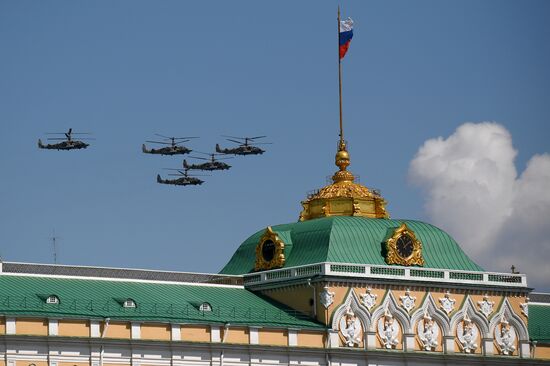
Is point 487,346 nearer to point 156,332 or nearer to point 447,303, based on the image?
point 447,303

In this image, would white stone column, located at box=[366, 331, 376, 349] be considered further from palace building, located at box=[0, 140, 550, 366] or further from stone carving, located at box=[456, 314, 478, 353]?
stone carving, located at box=[456, 314, 478, 353]

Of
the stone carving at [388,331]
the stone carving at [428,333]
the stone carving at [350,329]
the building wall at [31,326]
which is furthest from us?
the stone carving at [428,333]

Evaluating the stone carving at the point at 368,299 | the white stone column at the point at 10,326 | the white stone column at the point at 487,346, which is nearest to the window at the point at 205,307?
the stone carving at the point at 368,299

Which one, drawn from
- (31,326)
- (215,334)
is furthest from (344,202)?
(31,326)

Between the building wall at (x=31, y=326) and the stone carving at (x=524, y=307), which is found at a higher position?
the stone carving at (x=524, y=307)

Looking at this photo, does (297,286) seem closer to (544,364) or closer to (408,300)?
(408,300)

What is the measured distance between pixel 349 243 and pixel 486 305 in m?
12.6

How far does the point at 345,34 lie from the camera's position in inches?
7323

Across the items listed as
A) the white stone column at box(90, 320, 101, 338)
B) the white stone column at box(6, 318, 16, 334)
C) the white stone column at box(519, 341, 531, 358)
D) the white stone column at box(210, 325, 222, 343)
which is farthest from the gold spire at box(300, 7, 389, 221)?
the white stone column at box(6, 318, 16, 334)

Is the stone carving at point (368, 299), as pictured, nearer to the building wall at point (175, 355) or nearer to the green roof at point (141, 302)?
the building wall at point (175, 355)

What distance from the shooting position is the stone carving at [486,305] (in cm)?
17512

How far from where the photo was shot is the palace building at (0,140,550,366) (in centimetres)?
15488

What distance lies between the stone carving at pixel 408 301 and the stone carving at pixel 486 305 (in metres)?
6.57

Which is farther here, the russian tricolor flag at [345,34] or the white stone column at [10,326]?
the russian tricolor flag at [345,34]
